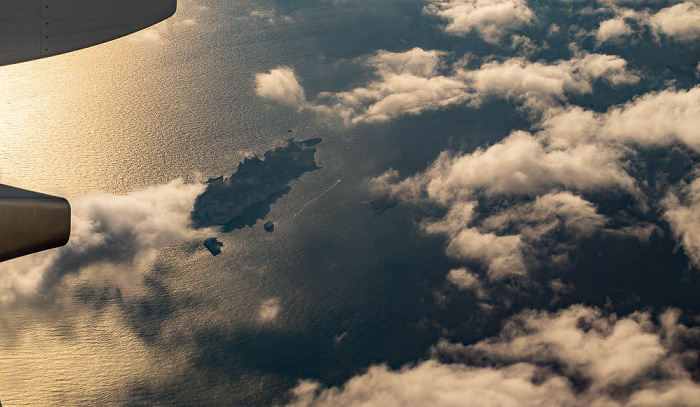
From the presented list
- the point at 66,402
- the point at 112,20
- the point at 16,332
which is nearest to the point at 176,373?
the point at 66,402

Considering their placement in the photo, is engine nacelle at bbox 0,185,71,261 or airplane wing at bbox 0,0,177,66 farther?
airplane wing at bbox 0,0,177,66

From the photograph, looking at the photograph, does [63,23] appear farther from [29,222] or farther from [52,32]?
[29,222]

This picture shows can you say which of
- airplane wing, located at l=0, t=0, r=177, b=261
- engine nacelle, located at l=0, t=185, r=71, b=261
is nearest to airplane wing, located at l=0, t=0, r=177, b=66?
airplane wing, located at l=0, t=0, r=177, b=261

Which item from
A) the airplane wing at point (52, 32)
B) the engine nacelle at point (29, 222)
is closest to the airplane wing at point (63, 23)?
the airplane wing at point (52, 32)

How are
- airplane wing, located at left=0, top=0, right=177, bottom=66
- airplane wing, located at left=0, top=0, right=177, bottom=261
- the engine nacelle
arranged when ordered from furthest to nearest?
airplane wing, located at left=0, top=0, right=177, bottom=66 → airplane wing, located at left=0, top=0, right=177, bottom=261 → the engine nacelle

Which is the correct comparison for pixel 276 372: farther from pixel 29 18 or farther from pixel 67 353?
pixel 29 18

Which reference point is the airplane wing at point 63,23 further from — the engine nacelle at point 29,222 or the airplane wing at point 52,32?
the engine nacelle at point 29,222

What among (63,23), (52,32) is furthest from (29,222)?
(63,23)

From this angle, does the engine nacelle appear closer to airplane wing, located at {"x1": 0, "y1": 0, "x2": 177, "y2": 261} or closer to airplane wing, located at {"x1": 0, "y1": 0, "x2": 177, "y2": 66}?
airplane wing, located at {"x1": 0, "y1": 0, "x2": 177, "y2": 261}

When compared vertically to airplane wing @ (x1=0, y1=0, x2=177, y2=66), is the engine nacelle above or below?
below
